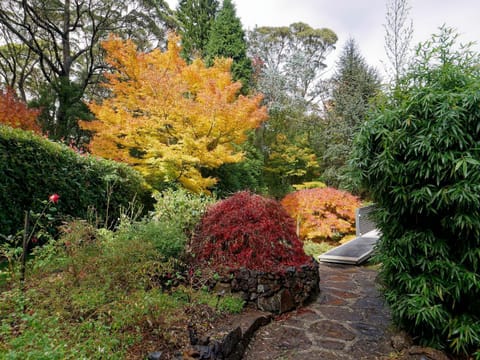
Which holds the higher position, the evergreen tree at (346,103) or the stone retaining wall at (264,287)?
the evergreen tree at (346,103)

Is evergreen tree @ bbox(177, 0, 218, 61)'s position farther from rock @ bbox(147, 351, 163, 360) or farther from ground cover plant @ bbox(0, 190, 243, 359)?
rock @ bbox(147, 351, 163, 360)

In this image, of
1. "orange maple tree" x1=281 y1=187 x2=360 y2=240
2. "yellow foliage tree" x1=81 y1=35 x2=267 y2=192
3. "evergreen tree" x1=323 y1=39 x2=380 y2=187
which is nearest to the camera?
"yellow foliage tree" x1=81 y1=35 x2=267 y2=192

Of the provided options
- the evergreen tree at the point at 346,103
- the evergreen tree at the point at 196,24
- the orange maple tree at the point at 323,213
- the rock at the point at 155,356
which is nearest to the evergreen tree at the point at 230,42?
the evergreen tree at the point at 196,24

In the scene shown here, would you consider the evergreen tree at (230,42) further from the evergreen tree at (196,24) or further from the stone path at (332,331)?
the stone path at (332,331)

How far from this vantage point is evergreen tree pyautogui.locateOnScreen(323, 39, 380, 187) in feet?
32.8

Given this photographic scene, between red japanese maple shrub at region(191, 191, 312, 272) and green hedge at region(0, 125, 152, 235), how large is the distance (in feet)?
5.37

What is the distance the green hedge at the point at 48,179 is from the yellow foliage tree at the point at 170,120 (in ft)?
3.30

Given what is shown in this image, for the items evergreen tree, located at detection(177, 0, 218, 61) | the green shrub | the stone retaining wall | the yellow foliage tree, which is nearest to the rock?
the stone retaining wall

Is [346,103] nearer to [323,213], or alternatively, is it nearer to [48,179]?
[323,213]

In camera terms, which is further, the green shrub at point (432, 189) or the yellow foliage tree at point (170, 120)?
the yellow foliage tree at point (170, 120)

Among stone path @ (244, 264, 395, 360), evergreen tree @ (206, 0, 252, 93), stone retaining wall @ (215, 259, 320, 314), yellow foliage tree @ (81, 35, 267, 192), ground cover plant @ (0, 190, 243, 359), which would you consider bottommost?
stone path @ (244, 264, 395, 360)

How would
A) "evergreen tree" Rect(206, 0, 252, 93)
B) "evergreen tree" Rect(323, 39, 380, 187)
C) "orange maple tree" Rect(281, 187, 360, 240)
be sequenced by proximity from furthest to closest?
"evergreen tree" Rect(206, 0, 252, 93) → "evergreen tree" Rect(323, 39, 380, 187) → "orange maple tree" Rect(281, 187, 360, 240)

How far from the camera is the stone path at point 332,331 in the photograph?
8.29ft

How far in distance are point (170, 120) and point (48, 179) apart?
9.44 ft
